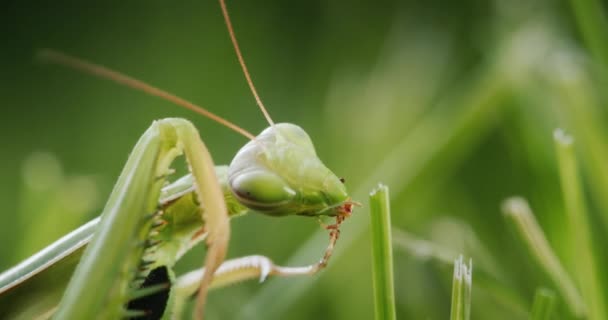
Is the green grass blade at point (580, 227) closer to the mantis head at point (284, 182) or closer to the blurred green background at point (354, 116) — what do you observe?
the blurred green background at point (354, 116)

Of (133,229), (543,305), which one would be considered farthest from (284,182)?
(543,305)

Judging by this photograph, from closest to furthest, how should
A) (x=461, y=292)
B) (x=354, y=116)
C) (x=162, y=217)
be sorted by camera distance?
(x=461, y=292)
(x=162, y=217)
(x=354, y=116)

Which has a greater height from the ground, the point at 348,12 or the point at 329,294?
the point at 348,12

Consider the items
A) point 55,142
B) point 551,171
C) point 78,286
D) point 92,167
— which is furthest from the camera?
point 55,142

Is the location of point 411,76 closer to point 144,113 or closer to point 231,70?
point 231,70

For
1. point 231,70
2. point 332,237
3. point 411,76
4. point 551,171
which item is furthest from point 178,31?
point 332,237

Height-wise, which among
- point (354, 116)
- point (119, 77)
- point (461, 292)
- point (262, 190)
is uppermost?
point (354, 116)

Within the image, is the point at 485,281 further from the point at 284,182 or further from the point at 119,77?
the point at 119,77
